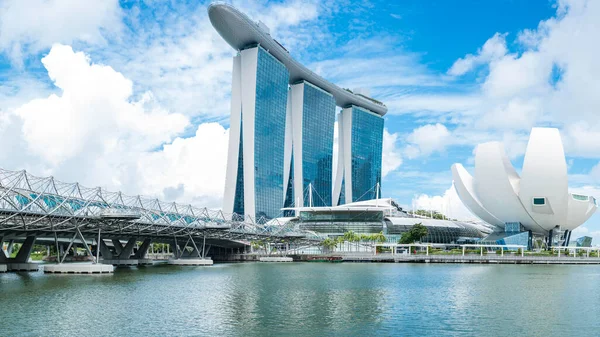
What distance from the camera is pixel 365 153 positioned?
16462cm

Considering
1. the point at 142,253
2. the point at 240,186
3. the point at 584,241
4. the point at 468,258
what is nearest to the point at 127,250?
the point at 142,253

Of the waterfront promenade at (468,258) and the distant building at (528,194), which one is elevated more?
the distant building at (528,194)

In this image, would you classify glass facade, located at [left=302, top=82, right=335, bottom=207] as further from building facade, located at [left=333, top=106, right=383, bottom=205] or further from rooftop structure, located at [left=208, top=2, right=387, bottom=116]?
building facade, located at [left=333, top=106, right=383, bottom=205]

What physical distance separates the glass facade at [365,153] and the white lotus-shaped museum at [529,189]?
59166 mm

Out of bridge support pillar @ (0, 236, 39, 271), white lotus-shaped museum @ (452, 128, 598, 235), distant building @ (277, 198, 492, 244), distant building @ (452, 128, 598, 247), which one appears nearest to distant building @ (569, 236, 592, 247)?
distant building @ (452, 128, 598, 247)

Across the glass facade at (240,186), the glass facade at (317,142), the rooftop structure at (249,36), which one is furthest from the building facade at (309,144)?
the glass facade at (240,186)

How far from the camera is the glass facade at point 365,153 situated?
16200 centimetres

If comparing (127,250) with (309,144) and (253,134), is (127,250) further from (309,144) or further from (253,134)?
(309,144)

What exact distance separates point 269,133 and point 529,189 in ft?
168

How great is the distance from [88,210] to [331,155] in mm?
98348

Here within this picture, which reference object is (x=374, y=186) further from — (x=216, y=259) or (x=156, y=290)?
(x=156, y=290)

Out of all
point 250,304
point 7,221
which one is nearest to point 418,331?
point 250,304

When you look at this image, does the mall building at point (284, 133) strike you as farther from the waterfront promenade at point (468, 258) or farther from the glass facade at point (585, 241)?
the glass facade at point (585, 241)

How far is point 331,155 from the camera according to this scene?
152m
